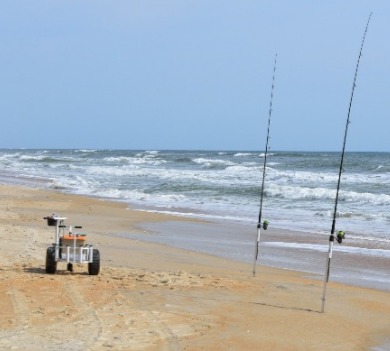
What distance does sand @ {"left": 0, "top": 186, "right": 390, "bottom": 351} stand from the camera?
21.6 ft

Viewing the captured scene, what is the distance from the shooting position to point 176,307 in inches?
311

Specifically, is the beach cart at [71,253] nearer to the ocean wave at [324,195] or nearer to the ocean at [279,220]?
the ocean at [279,220]

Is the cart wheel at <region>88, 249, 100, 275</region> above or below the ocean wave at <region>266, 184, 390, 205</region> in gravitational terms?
above

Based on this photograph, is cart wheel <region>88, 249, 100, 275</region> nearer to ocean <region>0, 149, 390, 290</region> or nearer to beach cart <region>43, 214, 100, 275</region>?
beach cart <region>43, 214, 100, 275</region>

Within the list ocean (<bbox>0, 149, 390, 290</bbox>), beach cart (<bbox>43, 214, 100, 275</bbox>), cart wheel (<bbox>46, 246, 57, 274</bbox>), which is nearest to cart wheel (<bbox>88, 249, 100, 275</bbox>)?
beach cart (<bbox>43, 214, 100, 275</bbox>)

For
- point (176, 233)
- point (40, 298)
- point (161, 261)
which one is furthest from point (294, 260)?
point (40, 298)

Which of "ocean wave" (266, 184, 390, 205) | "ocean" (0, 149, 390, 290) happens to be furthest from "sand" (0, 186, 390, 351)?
"ocean wave" (266, 184, 390, 205)

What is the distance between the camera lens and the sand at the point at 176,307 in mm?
6582

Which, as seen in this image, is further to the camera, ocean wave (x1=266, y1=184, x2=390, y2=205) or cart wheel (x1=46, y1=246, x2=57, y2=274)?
ocean wave (x1=266, y1=184, x2=390, y2=205)

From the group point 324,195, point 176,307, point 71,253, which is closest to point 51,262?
point 71,253

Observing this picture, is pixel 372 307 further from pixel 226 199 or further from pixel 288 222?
pixel 226 199

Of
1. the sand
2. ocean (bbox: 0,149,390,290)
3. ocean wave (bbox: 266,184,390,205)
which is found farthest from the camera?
ocean wave (bbox: 266,184,390,205)

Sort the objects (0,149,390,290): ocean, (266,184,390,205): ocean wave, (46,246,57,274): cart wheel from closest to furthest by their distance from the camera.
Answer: (46,246,57,274): cart wheel < (0,149,390,290): ocean < (266,184,390,205): ocean wave

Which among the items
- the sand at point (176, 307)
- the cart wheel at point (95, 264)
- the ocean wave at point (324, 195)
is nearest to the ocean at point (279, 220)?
the ocean wave at point (324, 195)
